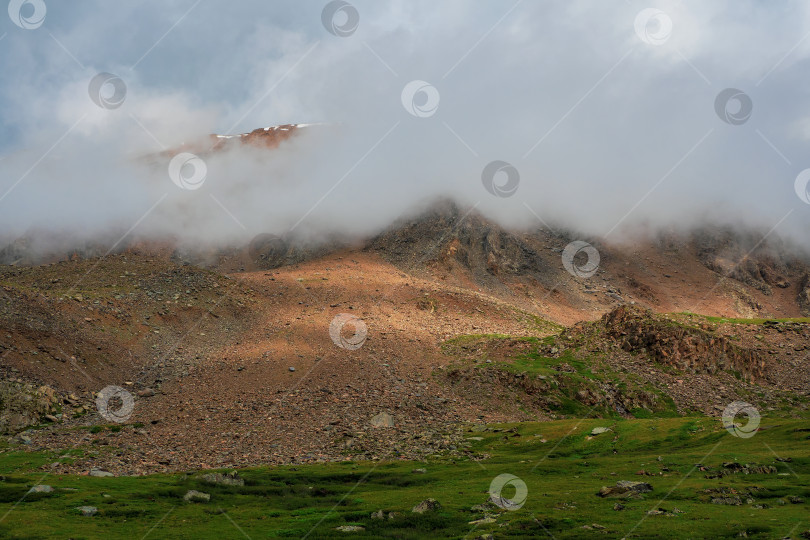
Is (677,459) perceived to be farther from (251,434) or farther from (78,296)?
(78,296)

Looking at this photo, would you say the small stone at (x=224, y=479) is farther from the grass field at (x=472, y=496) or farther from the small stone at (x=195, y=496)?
the small stone at (x=195, y=496)

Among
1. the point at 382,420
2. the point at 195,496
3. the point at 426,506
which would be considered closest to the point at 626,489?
the point at 426,506

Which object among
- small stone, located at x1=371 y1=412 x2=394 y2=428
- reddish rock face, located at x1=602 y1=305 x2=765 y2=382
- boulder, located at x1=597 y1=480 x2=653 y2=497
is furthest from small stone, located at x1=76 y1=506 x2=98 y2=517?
reddish rock face, located at x1=602 y1=305 x2=765 y2=382

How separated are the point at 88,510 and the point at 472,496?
1855cm

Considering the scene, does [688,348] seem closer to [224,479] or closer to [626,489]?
[626,489]

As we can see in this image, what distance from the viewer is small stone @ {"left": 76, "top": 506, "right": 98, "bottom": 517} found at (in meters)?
26.3

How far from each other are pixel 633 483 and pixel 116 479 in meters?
28.2

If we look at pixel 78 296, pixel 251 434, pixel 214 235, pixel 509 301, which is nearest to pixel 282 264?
pixel 214 235

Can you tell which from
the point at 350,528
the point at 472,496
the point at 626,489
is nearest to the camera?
the point at 350,528

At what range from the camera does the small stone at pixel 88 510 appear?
26.3m

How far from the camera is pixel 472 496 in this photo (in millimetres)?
29328

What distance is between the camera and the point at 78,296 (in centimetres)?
6381

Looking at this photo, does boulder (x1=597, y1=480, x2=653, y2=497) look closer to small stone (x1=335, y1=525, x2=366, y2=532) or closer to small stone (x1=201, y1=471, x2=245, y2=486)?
small stone (x1=335, y1=525, x2=366, y2=532)

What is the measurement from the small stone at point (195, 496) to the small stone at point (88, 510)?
166 inches
